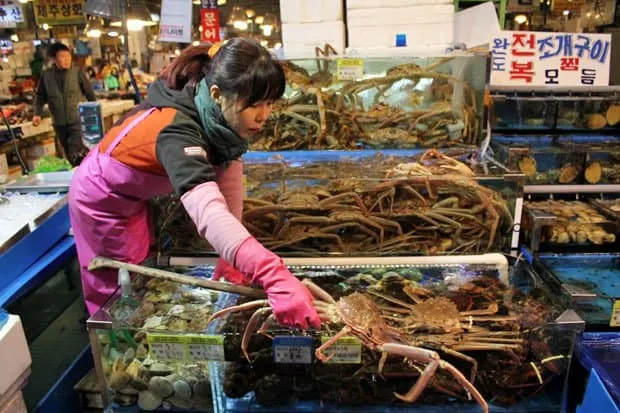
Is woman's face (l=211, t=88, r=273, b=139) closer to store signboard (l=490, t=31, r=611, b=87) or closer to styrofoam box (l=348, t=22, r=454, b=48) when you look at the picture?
styrofoam box (l=348, t=22, r=454, b=48)

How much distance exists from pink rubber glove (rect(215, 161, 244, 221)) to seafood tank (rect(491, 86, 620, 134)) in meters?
1.78

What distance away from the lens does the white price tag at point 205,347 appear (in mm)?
1369

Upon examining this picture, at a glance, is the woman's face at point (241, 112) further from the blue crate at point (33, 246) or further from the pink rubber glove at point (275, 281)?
the blue crate at point (33, 246)

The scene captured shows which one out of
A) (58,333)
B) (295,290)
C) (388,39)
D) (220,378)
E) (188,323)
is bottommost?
(58,333)

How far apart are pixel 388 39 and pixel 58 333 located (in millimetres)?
2348

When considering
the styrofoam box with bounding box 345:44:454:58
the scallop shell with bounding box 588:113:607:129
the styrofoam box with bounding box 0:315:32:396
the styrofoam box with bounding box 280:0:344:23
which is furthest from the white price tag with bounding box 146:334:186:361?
the scallop shell with bounding box 588:113:607:129

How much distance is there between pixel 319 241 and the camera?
198cm

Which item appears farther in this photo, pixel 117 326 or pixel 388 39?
pixel 388 39

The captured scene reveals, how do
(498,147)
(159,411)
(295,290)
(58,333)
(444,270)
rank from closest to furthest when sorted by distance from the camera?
(295,290)
(159,411)
(444,270)
(58,333)
(498,147)

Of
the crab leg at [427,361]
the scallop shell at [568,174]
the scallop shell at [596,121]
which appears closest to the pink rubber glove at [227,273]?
the crab leg at [427,361]

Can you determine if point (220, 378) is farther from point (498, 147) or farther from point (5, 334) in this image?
point (498, 147)

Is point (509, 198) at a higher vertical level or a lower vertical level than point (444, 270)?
higher

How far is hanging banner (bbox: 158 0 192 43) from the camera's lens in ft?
10.4

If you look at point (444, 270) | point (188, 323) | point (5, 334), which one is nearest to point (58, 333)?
point (5, 334)
